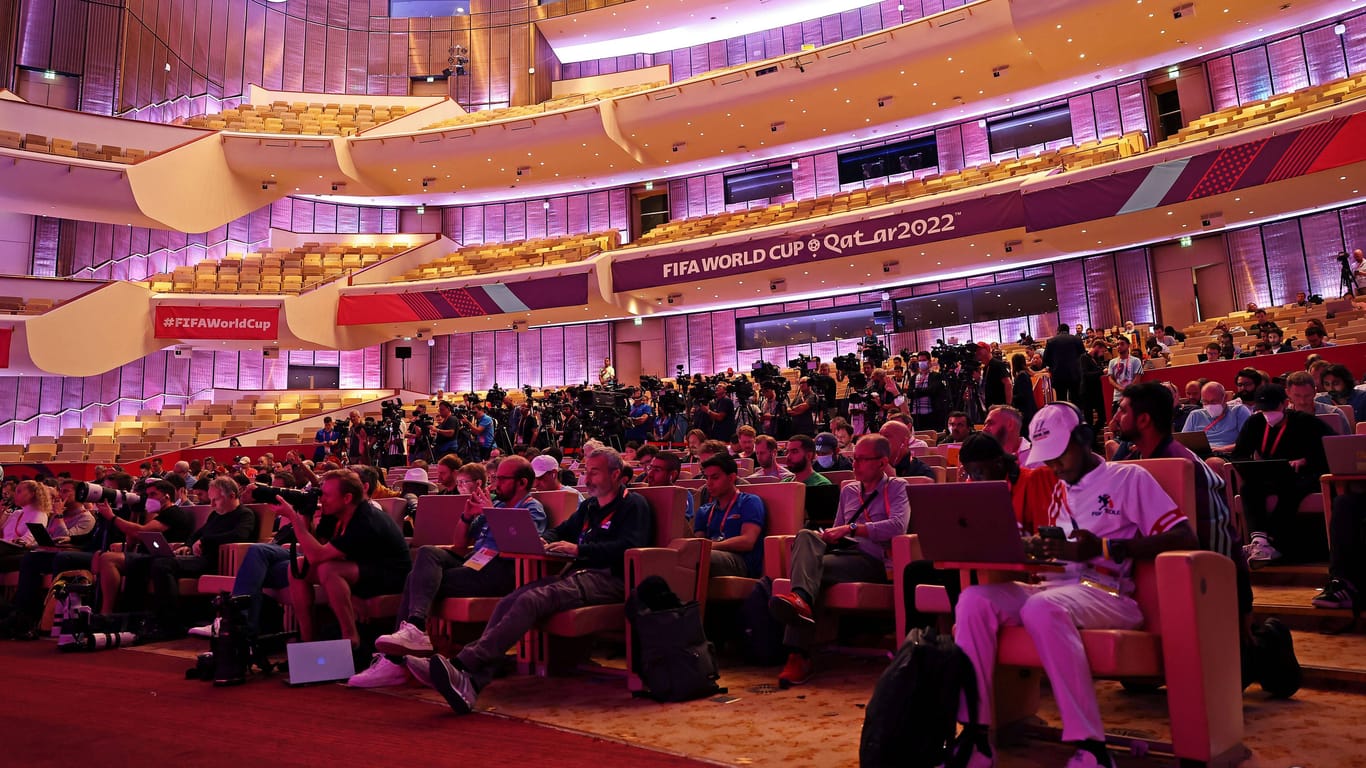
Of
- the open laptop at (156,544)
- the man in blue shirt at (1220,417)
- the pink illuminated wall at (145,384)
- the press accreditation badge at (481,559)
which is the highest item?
the pink illuminated wall at (145,384)

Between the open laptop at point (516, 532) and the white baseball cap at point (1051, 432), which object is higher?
the white baseball cap at point (1051, 432)

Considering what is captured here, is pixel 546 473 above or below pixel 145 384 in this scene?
below

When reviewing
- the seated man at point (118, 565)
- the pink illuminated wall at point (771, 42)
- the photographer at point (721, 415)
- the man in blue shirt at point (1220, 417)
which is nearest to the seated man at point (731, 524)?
the man in blue shirt at point (1220, 417)

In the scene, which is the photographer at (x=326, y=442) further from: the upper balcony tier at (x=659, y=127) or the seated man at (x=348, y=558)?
the seated man at (x=348, y=558)

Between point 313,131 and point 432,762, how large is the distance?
20.1 metres

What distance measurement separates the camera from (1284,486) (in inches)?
157

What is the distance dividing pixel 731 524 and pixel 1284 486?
2471 millimetres

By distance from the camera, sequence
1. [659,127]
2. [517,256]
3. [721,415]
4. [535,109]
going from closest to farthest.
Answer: [721,415] < [659,127] < [517,256] < [535,109]

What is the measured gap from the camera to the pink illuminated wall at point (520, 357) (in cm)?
2066

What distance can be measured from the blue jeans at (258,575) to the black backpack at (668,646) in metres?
1.95

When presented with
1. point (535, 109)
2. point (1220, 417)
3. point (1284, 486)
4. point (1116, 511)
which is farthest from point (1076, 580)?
point (535, 109)

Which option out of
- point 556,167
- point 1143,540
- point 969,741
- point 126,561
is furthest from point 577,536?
point 556,167

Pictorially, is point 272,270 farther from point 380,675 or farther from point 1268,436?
point 1268,436

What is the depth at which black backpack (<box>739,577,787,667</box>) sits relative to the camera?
364cm
